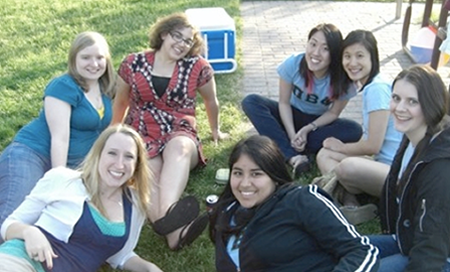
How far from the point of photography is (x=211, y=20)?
20.4ft

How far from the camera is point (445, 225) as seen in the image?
95.9 inches

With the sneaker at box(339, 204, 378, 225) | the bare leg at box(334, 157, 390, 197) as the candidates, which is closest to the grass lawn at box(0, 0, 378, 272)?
the sneaker at box(339, 204, 378, 225)

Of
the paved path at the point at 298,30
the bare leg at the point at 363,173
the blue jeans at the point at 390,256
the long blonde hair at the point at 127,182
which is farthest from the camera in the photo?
the paved path at the point at 298,30

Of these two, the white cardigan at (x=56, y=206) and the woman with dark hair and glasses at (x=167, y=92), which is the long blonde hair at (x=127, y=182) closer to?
the white cardigan at (x=56, y=206)

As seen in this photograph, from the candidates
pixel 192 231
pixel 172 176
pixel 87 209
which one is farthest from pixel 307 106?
pixel 87 209

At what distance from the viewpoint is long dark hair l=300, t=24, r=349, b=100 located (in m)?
3.95

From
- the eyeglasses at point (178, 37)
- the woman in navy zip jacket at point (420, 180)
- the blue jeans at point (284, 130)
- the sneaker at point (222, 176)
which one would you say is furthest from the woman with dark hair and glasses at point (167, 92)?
the woman in navy zip jacket at point (420, 180)

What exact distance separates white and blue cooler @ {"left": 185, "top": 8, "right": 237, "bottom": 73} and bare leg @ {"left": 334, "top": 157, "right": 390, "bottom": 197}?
9.16 feet

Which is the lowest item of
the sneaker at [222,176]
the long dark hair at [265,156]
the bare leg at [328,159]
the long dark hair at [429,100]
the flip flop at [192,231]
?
the sneaker at [222,176]

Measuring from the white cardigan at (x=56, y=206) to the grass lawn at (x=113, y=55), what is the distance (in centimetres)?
61

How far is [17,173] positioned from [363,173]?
200cm

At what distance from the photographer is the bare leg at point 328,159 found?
13.1 feet

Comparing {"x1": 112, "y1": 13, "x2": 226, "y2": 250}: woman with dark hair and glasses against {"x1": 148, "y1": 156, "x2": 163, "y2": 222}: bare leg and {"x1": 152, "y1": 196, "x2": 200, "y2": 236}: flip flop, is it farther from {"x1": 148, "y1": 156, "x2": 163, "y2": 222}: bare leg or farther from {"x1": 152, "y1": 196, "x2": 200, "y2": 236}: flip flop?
{"x1": 152, "y1": 196, "x2": 200, "y2": 236}: flip flop

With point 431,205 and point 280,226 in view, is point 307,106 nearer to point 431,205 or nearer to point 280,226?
point 431,205
